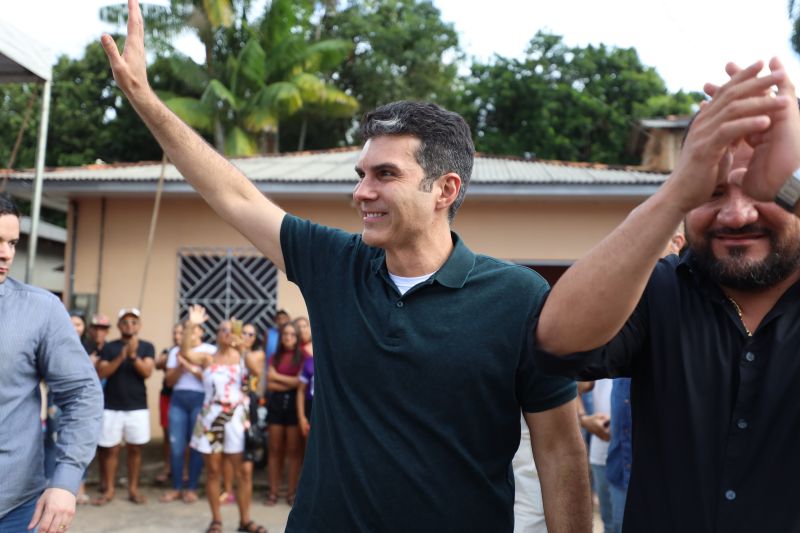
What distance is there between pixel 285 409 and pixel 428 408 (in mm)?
6515

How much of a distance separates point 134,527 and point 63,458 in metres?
4.73

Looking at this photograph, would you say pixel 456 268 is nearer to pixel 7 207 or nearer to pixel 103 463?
pixel 7 207

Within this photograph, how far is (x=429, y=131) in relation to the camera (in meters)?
2.42

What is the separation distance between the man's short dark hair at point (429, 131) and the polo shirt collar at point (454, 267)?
0.22m

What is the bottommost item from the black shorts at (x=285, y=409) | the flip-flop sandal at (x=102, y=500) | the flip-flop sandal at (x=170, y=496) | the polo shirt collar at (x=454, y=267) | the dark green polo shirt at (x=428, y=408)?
the flip-flop sandal at (x=102, y=500)

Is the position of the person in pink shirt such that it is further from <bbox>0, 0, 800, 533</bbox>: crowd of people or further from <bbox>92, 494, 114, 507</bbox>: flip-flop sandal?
<bbox>0, 0, 800, 533</bbox>: crowd of people

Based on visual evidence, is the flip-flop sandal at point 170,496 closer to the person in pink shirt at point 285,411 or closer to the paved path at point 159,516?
the paved path at point 159,516

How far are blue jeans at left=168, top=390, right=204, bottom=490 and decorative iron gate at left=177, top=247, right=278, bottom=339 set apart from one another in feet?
8.88

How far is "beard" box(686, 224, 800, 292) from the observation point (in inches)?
63.3

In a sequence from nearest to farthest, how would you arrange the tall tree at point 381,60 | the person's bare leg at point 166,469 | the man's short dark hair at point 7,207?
the man's short dark hair at point 7,207, the person's bare leg at point 166,469, the tall tree at point 381,60

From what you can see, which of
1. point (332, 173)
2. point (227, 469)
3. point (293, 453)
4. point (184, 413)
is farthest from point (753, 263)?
point (332, 173)

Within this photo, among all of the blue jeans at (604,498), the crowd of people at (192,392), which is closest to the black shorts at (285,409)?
the crowd of people at (192,392)

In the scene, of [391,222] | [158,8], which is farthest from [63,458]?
[158,8]

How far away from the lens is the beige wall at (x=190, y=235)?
36.5 ft
